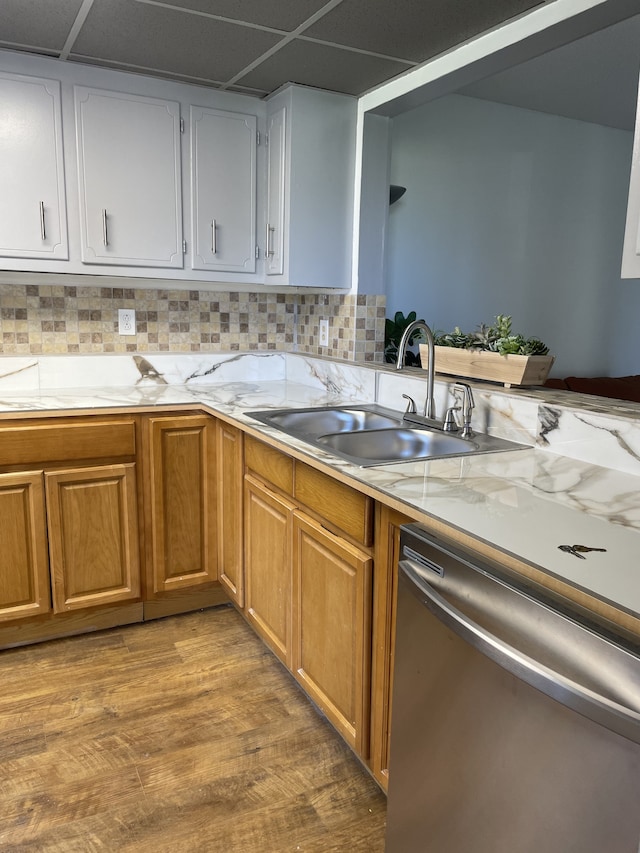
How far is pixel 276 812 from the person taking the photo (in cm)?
162

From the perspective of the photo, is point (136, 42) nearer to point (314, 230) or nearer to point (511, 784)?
point (314, 230)

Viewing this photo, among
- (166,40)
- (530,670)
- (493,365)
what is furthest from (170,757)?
(166,40)

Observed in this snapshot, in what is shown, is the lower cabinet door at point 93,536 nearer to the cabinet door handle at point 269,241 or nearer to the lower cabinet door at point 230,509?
the lower cabinet door at point 230,509

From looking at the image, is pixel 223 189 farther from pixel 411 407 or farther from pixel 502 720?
pixel 502 720

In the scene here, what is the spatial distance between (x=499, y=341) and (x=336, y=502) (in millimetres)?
769

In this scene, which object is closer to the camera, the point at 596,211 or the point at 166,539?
the point at 166,539

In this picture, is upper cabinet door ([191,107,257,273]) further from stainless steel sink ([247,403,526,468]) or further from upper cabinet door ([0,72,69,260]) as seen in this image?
stainless steel sink ([247,403,526,468])

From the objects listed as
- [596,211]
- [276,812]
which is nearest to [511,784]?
[276,812]

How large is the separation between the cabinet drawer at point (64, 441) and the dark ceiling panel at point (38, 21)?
1258mm

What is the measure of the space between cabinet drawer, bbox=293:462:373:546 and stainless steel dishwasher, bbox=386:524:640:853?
0.80ft

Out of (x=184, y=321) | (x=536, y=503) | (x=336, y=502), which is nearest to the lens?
(x=536, y=503)

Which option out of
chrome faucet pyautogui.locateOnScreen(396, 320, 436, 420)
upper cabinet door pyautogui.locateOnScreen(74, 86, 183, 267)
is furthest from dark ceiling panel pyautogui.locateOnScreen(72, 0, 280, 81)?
chrome faucet pyautogui.locateOnScreen(396, 320, 436, 420)

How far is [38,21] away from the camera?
2.03 meters

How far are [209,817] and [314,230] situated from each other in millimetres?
2076
